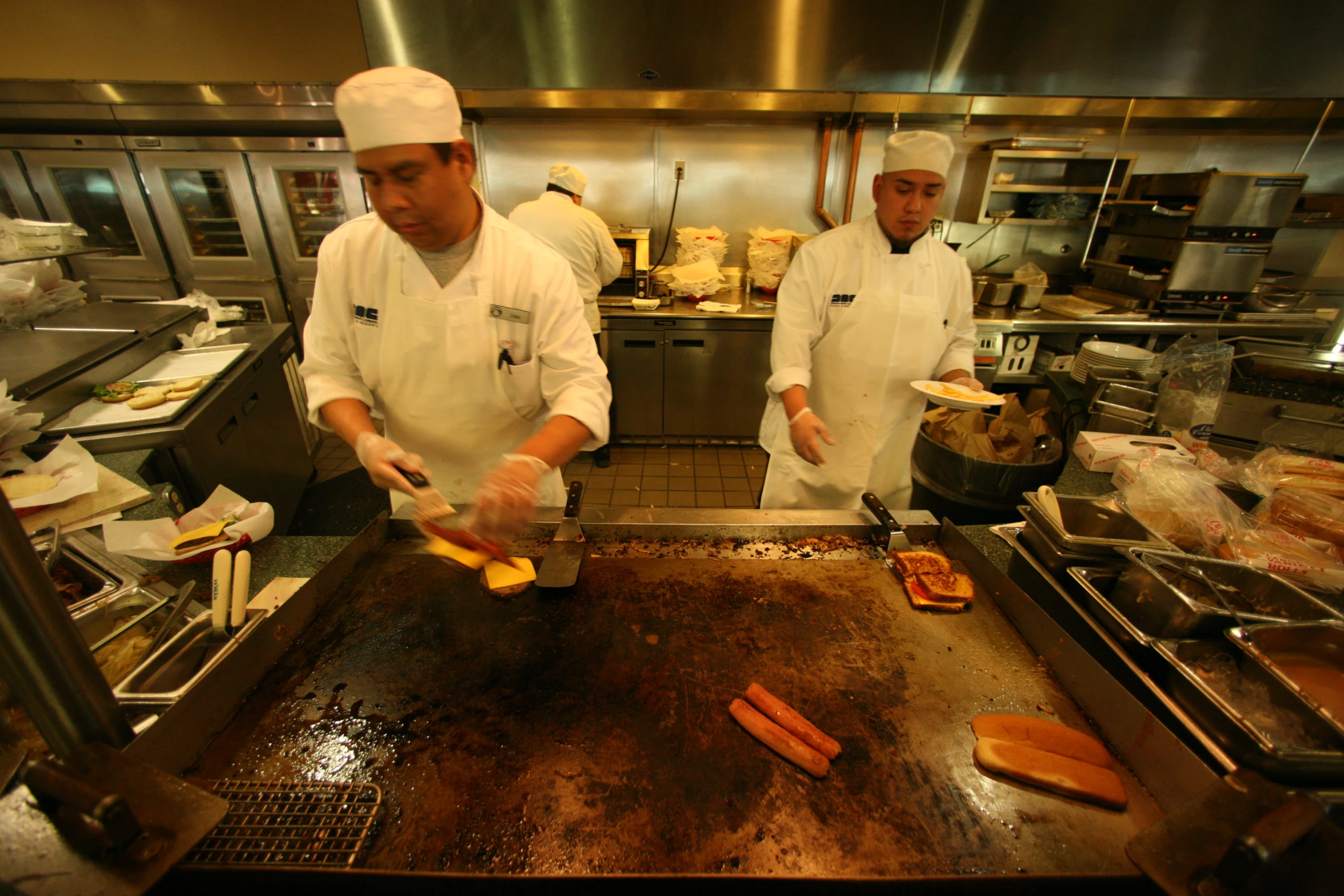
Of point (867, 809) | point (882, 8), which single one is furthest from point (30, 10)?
point (867, 809)

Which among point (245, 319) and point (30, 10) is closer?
point (30, 10)

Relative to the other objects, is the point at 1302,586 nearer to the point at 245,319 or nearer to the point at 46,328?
the point at 46,328

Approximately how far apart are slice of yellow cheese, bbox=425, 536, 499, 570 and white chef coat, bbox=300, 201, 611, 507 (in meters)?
0.46

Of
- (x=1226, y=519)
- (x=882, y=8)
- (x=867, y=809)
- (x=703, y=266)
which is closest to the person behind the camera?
(x=867, y=809)

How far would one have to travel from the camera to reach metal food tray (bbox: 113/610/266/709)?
3.04ft

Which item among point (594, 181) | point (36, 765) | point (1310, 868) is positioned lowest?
point (1310, 868)

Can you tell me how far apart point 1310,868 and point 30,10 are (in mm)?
7392

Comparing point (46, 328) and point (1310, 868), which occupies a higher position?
point (46, 328)

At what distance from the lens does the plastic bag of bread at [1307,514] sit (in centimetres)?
127

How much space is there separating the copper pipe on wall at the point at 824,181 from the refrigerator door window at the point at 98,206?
570 centimetres

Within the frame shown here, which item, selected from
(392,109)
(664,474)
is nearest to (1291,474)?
(392,109)

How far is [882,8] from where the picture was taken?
3.43m

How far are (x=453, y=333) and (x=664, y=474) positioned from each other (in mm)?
2701

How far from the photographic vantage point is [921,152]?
199 cm
